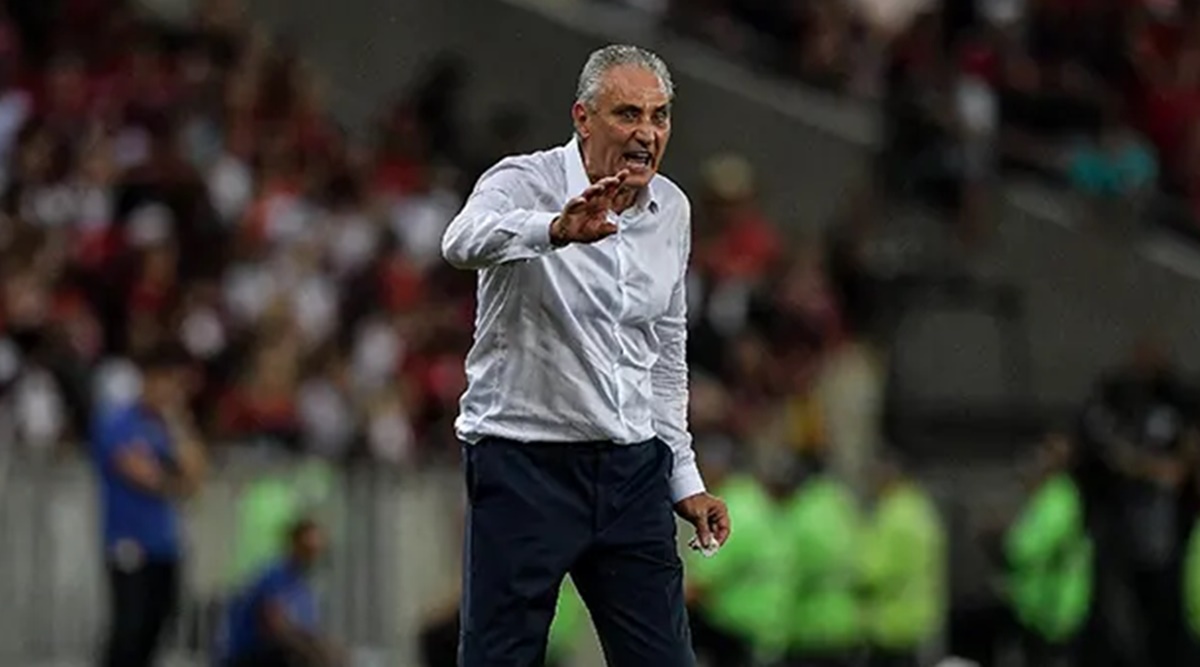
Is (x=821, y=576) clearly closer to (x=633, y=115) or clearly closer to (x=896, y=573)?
(x=896, y=573)

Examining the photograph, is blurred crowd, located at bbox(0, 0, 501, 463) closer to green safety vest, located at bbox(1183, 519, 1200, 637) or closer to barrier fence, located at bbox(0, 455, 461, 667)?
barrier fence, located at bbox(0, 455, 461, 667)

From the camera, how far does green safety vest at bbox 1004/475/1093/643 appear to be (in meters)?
20.3

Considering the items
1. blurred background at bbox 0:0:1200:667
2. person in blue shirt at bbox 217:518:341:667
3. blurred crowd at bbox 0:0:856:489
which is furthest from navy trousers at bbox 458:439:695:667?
blurred crowd at bbox 0:0:856:489

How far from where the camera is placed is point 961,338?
78.2 feet

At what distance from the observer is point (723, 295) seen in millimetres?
22078

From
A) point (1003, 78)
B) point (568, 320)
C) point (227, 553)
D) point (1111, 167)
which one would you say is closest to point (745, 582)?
point (227, 553)

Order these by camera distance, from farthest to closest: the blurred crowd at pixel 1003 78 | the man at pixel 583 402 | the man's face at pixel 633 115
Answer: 1. the blurred crowd at pixel 1003 78
2. the man at pixel 583 402
3. the man's face at pixel 633 115

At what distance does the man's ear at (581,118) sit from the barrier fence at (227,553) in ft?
31.4

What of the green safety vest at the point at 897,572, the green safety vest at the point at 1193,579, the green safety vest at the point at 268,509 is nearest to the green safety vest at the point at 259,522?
the green safety vest at the point at 268,509

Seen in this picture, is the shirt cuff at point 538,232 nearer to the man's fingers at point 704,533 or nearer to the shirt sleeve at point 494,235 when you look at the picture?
the shirt sleeve at point 494,235

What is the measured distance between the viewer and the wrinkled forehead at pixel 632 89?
892 cm

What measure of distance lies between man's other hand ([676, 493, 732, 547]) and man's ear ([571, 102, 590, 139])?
1.05 metres

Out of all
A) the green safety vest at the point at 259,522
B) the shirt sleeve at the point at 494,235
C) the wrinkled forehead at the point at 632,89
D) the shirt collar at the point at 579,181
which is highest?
the wrinkled forehead at the point at 632,89

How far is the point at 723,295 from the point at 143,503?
223 inches
